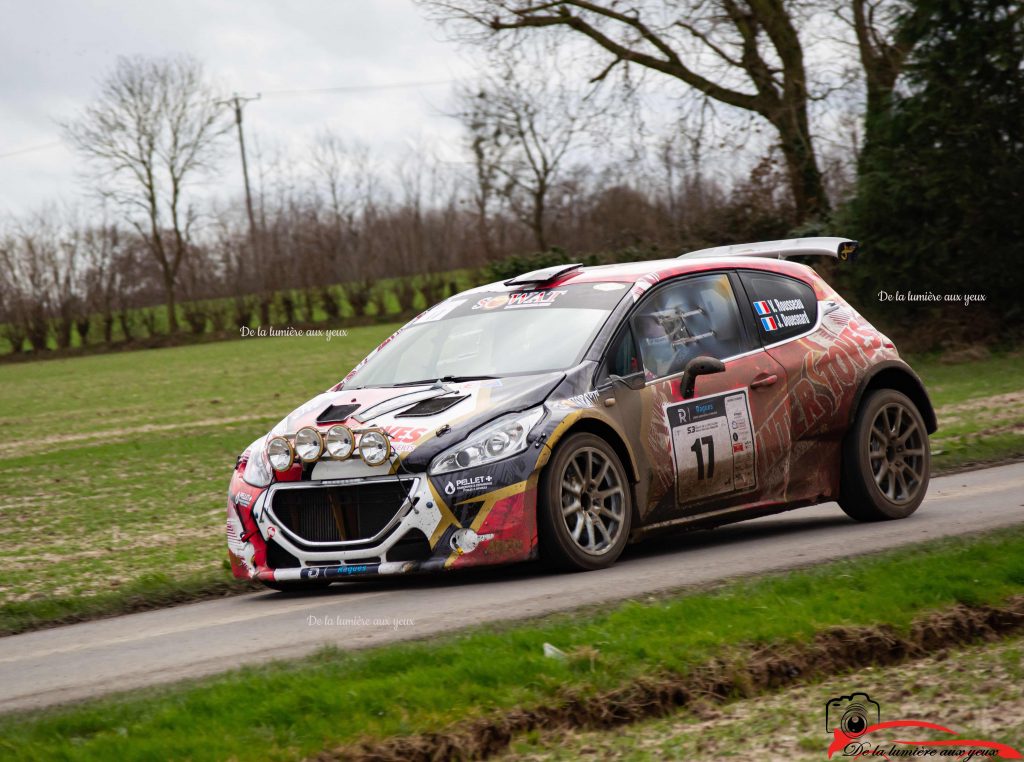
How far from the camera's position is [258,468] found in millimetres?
7887

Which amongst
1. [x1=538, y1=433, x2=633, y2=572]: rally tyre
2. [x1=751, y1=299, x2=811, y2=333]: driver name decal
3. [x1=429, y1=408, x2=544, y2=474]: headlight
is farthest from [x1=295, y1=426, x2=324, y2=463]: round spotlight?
[x1=751, y1=299, x2=811, y2=333]: driver name decal

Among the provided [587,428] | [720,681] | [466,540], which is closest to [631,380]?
[587,428]

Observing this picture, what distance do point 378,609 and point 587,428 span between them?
1556mm

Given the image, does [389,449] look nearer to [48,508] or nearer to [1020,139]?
[48,508]

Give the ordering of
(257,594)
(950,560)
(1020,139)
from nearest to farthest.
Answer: (950,560)
(257,594)
(1020,139)

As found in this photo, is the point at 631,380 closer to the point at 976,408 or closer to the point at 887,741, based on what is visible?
the point at 887,741

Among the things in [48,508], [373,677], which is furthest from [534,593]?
[48,508]

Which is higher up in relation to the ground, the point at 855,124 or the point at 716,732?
the point at 855,124

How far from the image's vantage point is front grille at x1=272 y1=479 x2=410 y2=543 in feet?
24.1

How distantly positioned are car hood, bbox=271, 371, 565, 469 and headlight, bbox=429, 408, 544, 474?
1.9 inches

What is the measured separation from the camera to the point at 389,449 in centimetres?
731

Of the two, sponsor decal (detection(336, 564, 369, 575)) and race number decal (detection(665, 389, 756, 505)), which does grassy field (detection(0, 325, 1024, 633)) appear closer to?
sponsor decal (detection(336, 564, 369, 575))

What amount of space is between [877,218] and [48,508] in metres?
17.9

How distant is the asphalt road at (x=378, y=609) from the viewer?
20.5ft
